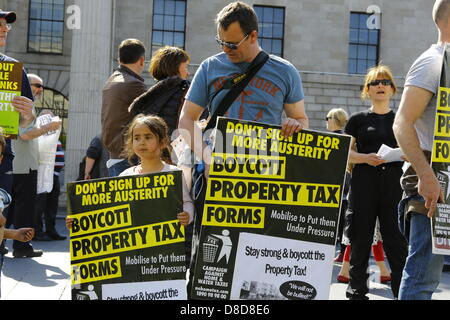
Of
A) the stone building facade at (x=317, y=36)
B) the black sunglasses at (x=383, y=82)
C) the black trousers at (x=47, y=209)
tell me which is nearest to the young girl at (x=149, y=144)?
the black sunglasses at (x=383, y=82)

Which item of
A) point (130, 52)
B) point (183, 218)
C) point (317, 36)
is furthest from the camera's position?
point (317, 36)

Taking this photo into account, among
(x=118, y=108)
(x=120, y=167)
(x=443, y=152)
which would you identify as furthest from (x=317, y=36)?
(x=443, y=152)

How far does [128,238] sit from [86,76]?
1759 centimetres

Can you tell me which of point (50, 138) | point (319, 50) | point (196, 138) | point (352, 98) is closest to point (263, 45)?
point (319, 50)

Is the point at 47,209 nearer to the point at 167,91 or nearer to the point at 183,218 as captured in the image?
the point at 167,91

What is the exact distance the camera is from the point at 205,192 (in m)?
4.32

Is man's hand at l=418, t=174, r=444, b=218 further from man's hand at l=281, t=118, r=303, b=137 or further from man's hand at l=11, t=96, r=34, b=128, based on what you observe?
man's hand at l=11, t=96, r=34, b=128

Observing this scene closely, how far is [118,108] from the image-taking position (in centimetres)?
615

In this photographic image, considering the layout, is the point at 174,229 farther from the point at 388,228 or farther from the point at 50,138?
the point at 50,138

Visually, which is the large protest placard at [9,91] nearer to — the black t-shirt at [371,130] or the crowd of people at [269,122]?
the crowd of people at [269,122]

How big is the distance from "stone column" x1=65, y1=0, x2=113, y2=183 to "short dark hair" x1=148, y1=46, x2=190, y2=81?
15538 millimetres

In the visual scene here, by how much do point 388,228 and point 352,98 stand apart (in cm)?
1957

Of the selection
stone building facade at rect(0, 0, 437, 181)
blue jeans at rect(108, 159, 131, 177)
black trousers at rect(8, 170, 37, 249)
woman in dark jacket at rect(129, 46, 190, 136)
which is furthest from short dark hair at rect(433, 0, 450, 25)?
stone building facade at rect(0, 0, 437, 181)

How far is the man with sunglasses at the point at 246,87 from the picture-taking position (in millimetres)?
4195
